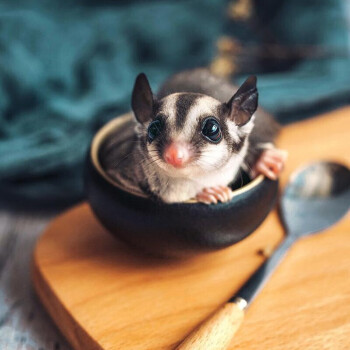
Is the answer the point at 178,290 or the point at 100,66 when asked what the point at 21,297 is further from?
the point at 100,66

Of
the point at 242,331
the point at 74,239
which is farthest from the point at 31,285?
the point at 242,331

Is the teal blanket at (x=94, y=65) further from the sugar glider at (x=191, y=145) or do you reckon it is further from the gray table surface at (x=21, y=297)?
the sugar glider at (x=191, y=145)

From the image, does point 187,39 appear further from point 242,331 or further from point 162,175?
point 242,331

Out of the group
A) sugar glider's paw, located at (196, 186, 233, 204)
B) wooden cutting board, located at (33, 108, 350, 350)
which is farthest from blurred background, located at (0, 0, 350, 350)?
sugar glider's paw, located at (196, 186, 233, 204)

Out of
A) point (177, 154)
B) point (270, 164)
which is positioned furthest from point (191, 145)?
point (270, 164)

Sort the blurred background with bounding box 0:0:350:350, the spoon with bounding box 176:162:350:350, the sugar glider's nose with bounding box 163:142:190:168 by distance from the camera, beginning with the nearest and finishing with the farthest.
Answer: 1. the sugar glider's nose with bounding box 163:142:190:168
2. the spoon with bounding box 176:162:350:350
3. the blurred background with bounding box 0:0:350:350

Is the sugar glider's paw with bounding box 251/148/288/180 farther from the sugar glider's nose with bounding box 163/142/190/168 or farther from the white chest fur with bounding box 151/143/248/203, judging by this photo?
the sugar glider's nose with bounding box 163/142/190/168
